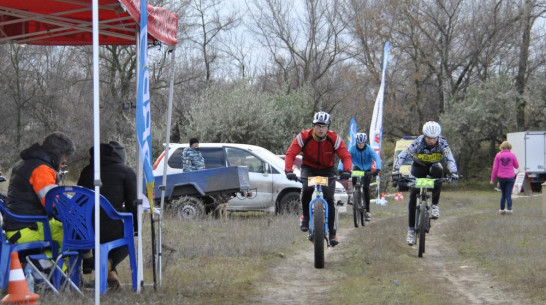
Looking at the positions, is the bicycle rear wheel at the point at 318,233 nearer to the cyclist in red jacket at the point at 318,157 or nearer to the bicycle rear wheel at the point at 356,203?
the cyclist in red jacket at the point at 318,157

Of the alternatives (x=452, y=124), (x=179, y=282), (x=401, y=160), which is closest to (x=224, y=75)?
(x=452, y=124)

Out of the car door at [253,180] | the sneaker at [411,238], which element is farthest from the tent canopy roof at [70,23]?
the car door at [253,180]

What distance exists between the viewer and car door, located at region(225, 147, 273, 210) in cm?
1791

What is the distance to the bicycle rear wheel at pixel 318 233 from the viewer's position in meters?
9.98

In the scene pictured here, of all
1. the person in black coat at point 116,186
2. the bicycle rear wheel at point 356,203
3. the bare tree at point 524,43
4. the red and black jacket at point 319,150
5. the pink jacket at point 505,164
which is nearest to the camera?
the person in black coat at point 116,186

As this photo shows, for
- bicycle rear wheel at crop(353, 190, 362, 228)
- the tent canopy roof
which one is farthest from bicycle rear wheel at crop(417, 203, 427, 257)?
bicycle rear wheel at crop(353, 190, 362, 228)

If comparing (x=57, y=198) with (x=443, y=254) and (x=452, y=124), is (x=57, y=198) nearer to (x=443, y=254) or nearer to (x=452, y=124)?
(x=443, y=254)

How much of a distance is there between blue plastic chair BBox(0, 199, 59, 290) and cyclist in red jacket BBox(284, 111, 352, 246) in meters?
4.03

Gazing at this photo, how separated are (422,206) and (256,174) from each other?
23.2 feet

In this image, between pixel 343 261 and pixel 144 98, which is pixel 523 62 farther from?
pixel 144 98

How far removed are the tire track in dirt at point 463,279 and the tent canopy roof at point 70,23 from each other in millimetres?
4046

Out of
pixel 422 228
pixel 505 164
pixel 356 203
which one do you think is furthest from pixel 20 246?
pixel 505 164

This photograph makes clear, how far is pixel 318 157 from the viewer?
10.8m

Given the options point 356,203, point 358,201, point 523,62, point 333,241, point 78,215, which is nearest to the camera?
point 78,215
